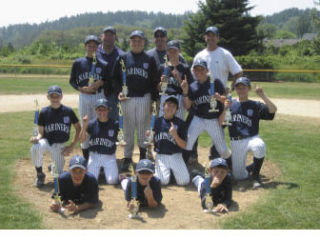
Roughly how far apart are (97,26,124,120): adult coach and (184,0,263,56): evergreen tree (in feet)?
78.1

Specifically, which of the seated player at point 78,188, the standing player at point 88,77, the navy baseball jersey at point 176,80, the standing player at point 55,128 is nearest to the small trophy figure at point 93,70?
the standing player at point 88,77

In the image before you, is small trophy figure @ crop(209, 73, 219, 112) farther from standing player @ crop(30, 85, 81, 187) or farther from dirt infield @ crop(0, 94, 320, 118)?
dirt infield @ crop(0, 94, 320, 118)

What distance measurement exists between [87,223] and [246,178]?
8.08ft

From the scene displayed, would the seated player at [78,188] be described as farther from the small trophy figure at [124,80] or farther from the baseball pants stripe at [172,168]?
the small trophy figure at [124,80]

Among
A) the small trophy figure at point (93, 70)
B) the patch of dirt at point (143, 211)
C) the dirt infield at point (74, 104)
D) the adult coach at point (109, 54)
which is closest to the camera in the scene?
the patch of dirt at point (143, 211)

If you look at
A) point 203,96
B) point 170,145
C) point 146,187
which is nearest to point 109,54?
point 203,96

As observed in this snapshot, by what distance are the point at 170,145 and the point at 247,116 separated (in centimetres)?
112

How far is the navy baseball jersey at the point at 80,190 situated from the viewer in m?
4.20

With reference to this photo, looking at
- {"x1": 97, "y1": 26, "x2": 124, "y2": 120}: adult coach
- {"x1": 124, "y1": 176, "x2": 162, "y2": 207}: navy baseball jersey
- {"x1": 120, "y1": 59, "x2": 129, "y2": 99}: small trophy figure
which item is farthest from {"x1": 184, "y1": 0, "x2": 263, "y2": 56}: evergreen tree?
{"x1": 124, "y1": 176, "x2": 162, "y2": 207}: navy baseball jersey

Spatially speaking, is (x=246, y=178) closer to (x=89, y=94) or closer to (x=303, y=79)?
(x=89, y=94)

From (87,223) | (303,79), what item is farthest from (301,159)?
(303,79)

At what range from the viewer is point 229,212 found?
4.16m

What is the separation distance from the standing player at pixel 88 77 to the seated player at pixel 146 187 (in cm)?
171

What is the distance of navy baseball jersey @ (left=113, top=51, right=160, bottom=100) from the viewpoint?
18.2ft
